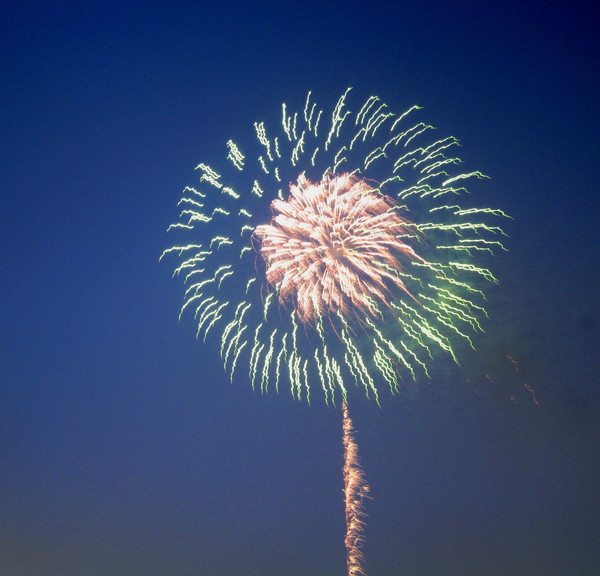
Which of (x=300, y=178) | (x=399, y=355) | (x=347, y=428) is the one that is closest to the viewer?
(x=399, y=355)

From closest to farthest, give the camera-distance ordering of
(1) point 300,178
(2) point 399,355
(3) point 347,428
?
(2) point 399,355
(1) point 300,178
(3) point 347,428

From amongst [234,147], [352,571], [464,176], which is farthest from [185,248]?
[352,571]

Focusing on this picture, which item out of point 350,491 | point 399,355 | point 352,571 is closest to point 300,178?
point 399,355

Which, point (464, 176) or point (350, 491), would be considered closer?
point (464, 176)

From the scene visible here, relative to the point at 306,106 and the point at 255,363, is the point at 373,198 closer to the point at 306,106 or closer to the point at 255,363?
the point at 306,106

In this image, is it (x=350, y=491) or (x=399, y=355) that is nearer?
(x=399, y=355)

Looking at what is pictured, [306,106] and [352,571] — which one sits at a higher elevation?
[306,106]

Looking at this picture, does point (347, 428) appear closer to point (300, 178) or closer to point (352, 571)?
point (352, 571)

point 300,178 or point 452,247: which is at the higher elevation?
point 300,178

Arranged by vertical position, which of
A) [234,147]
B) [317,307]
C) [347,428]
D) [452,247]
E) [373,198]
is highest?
[234,147]
